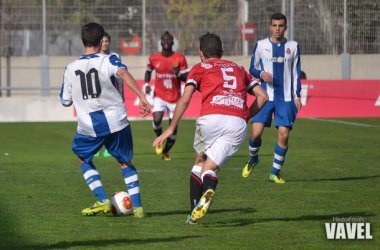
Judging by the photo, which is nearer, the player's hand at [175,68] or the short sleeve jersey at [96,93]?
the short sleeve jersey at [96,93]

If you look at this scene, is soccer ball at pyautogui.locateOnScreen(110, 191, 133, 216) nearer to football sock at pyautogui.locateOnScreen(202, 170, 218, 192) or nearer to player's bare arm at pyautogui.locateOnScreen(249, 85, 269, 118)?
football sock at pyautogui.locateOnScreen(202, 170, 218, 192)

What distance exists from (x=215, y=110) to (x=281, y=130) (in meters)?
3.90

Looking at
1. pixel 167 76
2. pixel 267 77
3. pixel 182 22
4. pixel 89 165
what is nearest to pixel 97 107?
pixel 89 165

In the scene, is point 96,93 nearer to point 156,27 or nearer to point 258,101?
point 258,101

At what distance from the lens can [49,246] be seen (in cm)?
694

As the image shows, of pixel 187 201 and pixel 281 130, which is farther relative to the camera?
pixel 281 130

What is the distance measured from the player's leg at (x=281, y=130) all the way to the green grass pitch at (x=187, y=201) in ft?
0.59

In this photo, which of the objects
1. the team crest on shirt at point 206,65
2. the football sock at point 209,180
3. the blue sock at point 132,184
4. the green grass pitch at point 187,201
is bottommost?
the green grass pitch at point 187,201

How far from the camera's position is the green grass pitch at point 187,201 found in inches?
285

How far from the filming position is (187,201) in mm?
Answer: 9742

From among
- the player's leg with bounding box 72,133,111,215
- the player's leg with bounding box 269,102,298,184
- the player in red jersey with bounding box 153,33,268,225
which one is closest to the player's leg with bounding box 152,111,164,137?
the player's leg with bounding box 269,102,298,184

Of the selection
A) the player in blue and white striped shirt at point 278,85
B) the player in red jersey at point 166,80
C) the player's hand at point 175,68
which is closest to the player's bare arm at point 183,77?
the player in red jersey at point 166,80

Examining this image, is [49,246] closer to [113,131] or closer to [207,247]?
[207,247]

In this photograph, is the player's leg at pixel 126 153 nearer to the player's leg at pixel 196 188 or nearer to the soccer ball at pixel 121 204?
the soccer ball at pixel 121 204
